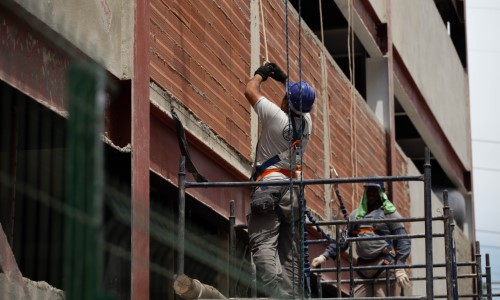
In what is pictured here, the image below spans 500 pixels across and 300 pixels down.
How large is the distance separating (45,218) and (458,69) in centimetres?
2143

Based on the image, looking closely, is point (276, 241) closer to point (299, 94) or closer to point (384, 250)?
point (299, 94)

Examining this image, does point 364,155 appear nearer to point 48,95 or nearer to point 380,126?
point 380,126

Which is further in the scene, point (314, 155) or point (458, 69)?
point (458, 69)

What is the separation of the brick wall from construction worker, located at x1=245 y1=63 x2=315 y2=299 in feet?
4.24

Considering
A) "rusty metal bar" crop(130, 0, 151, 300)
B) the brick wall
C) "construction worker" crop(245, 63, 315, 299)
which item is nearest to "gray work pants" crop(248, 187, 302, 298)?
"construction worker" crop(245, 63, 315, 299)

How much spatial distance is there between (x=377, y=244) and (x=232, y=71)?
2.36 metres

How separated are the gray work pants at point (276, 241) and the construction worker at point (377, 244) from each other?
9.90 feet

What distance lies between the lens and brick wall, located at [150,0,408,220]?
A: 10836 mm

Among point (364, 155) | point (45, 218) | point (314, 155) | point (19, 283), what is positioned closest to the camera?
point (19, 283)

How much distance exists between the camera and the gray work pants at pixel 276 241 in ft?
29.3

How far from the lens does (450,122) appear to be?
26.9 meters

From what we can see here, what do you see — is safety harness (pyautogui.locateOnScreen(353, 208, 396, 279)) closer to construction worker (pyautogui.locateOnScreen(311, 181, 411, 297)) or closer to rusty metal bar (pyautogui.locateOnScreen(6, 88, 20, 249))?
construction worker (pyautogui.locateOnScreen(311, 181, 411, 297))

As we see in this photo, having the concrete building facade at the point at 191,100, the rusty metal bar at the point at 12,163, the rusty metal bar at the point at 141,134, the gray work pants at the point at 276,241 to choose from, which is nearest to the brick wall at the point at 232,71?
the concrete building facade at the point at 191,100

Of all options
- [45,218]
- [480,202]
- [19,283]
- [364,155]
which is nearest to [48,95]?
[45,218]
